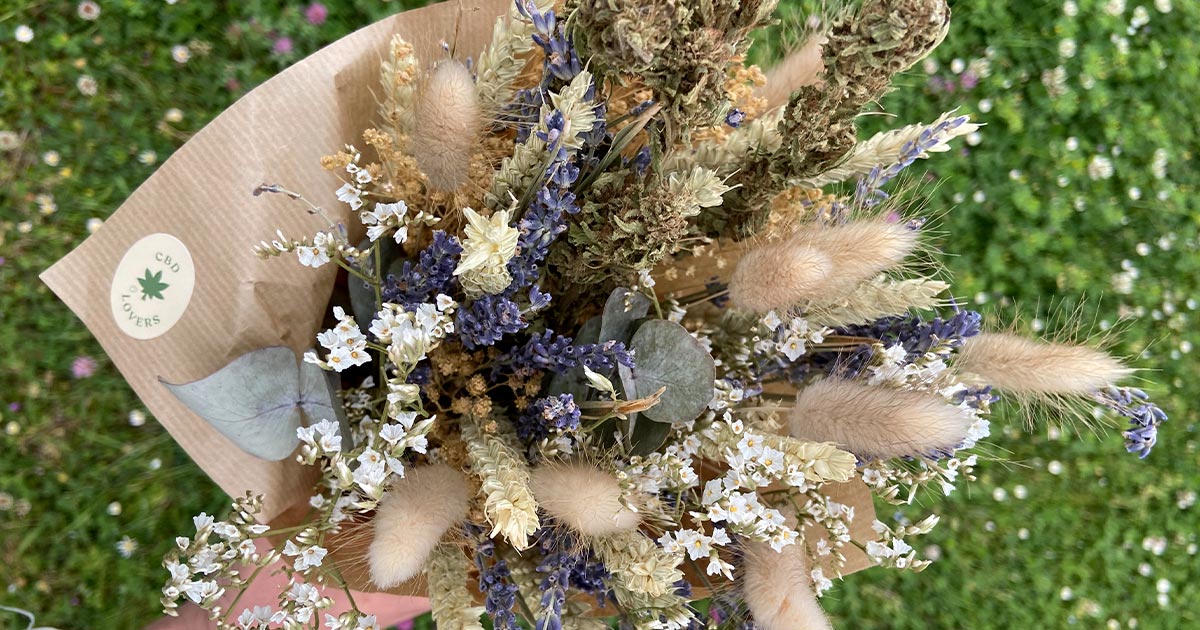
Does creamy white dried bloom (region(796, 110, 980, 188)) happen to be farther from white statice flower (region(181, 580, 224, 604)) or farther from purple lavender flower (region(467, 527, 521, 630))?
white statice flower (region(181, 580, 224, 604))

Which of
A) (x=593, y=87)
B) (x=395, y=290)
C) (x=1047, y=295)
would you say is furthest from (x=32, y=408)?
(x=1047, y=295)

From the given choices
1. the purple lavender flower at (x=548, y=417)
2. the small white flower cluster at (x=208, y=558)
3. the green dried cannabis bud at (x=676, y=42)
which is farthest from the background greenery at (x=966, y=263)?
the green dried cannabis bud at (x=676, y=42)

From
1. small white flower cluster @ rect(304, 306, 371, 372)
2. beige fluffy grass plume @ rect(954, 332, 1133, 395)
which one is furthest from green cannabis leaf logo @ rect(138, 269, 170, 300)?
beige fluffy grass plume @ rect(954, 332, 1133, 395)

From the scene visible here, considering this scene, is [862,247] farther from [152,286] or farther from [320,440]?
[152,286]

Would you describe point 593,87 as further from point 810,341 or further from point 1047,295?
point 1047,295

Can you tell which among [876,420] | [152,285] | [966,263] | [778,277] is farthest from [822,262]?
[966,263]

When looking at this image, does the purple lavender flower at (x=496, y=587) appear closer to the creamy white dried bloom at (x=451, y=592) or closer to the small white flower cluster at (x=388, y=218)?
the creamy white dried bloom at (x=451, y=592)
